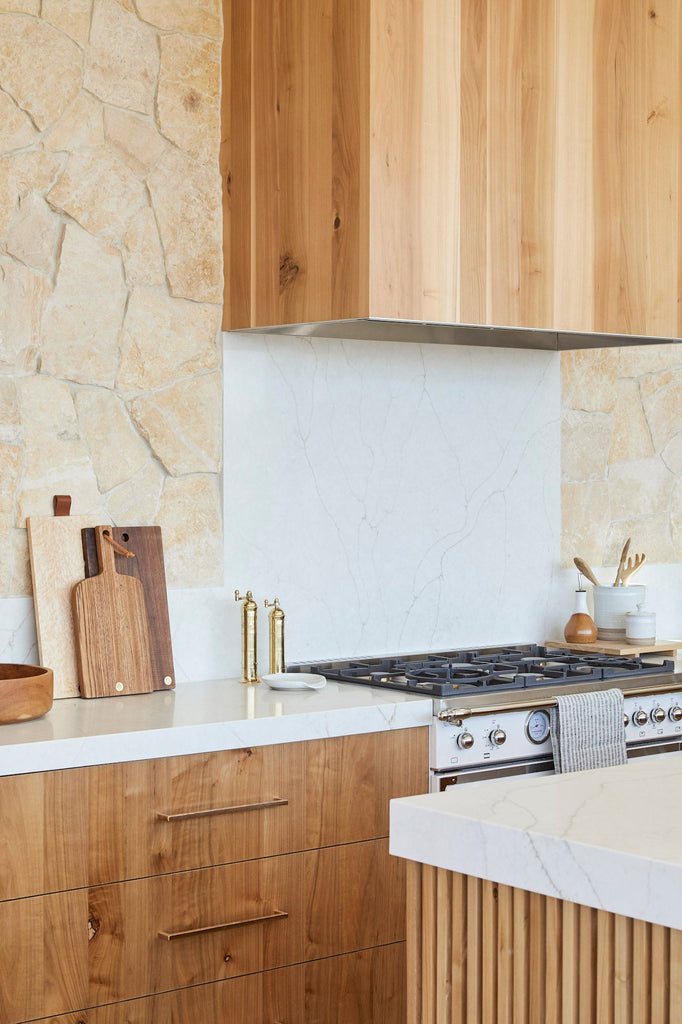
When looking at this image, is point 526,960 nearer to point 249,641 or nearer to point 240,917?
point 240,917

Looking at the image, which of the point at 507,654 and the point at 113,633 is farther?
the point at 507,654

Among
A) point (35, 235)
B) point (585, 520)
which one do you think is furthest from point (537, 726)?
point (35, 235)

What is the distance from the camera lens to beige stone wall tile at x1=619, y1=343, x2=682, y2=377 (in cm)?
416

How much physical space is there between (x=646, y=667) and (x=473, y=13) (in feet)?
5.64

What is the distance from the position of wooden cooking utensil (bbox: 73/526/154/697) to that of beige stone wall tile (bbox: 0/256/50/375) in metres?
0.42

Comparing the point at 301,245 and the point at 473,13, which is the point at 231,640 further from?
the point at 473,13

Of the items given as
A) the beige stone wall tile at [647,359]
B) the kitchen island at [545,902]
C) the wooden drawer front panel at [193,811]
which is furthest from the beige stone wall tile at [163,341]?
the kitchen island at [545,902]

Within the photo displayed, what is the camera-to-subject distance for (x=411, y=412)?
3580 mm

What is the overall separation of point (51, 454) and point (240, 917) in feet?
3.71

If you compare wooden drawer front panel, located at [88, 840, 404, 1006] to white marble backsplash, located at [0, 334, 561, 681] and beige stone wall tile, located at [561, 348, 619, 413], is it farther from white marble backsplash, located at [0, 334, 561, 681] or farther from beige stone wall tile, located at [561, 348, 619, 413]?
beige stone wall tile, located at [561, 348, 619, 413]

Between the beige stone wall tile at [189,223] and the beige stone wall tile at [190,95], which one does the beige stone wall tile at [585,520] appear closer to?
the beige stone wall tile at [189,223]

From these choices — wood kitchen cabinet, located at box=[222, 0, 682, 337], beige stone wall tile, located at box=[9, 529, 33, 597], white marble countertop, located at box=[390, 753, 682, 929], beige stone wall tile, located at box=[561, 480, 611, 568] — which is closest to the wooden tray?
beige stone wall tile, located at box=[561, 480, 611, 568]

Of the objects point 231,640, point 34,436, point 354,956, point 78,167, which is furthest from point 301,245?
point 354,956

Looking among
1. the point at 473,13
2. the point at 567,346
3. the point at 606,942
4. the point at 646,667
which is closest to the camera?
the point at 606,942
